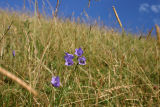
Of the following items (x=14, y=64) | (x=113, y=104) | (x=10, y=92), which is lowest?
(x=113, y=104)

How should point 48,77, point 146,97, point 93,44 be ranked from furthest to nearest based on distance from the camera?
point 93,44, point 48,77, point 146,97

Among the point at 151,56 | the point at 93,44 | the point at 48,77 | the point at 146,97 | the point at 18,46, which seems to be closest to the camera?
the point at 146,97

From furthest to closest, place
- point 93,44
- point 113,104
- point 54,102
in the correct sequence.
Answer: point 93,44, point 113,104, point 54,102

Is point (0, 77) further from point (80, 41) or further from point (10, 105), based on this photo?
point (80, 41)

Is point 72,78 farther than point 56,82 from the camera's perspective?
Yes

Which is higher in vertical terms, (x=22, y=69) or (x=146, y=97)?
(x=22, y=69)

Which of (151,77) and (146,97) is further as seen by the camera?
(151,77)

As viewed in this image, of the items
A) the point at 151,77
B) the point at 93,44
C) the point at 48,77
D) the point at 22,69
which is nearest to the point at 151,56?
the point at 151,77

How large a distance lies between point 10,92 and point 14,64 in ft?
1.66

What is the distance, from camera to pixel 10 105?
1116 millimetres

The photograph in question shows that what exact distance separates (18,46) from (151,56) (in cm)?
211

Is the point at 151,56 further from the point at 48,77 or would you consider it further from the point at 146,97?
the point at 48,77

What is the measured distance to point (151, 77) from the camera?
75.1 inches

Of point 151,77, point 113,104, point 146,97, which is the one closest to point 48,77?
point 113,104
